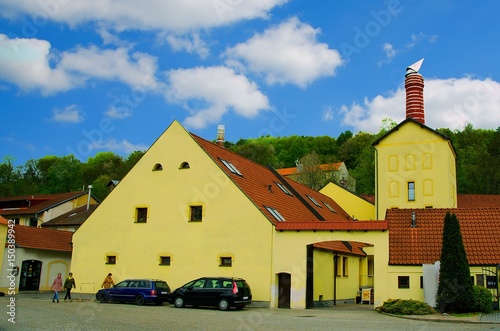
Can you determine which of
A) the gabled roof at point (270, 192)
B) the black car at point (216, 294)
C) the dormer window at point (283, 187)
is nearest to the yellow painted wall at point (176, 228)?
the gabled roof at point (270, 192)

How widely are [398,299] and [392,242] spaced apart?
11.5 feet

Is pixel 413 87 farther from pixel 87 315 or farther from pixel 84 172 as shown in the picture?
pixel 84 172

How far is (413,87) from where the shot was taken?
141 feet

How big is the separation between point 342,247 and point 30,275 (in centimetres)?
2185

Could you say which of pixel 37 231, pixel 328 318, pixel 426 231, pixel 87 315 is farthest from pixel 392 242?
pixel 37 231

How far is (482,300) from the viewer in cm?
2138

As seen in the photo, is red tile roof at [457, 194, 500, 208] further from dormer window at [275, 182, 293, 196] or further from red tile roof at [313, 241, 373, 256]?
dormer window at [275, 182, 293, 196]

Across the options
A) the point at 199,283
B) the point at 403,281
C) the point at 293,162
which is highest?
the point at 293,162

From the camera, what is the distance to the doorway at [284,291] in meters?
26.2

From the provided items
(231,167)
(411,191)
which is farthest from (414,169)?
(231,167)

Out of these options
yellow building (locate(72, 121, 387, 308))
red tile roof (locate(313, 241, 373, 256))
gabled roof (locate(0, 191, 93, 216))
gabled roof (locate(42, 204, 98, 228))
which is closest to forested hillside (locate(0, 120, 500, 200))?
gabled roof (locate(0, 191, 93, 216))

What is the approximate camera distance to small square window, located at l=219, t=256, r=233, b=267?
90.5ft

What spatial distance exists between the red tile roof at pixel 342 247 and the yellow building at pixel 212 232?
10 centimetres

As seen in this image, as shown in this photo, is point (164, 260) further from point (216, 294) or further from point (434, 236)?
point (434, 236)
